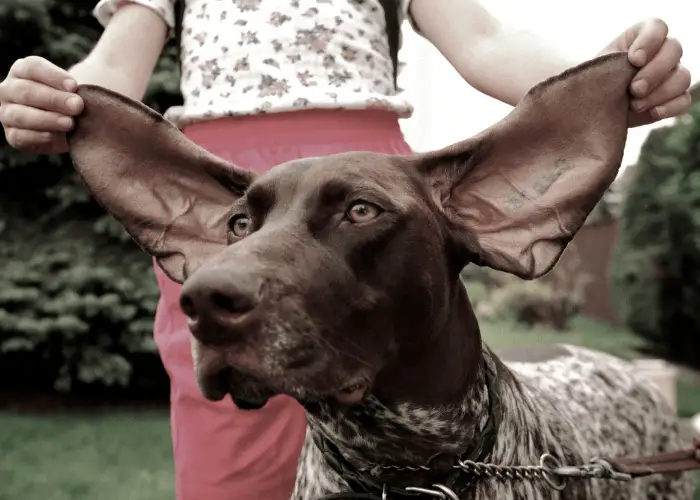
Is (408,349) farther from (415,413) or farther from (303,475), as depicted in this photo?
(303,475)

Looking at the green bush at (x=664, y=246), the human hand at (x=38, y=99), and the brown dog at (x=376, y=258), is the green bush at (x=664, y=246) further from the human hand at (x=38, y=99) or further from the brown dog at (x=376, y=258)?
the human hand at (x=38, y=99)

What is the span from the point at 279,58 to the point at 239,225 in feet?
2.22

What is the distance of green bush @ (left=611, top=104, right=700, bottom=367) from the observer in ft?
25.1

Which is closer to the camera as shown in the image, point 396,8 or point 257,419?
point 257,419

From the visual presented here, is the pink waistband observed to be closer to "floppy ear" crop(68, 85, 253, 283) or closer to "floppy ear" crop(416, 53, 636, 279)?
Answer: "floppy ear" crop(68, 85, 253, 283)

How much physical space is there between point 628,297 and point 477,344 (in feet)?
26.6

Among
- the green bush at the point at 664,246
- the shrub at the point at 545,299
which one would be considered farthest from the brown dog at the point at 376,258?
the shrub at the point at 545,299

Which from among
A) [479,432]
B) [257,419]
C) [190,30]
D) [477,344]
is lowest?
[257,419]

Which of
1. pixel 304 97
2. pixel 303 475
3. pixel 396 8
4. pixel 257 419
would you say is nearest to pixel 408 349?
pixel 303 475

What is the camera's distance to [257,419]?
2297 mm

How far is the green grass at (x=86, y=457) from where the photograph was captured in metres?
4.74

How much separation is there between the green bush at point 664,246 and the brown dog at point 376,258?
6160 mm

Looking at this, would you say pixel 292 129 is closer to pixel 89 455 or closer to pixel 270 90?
pixel 270 90

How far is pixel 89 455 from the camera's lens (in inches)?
214
